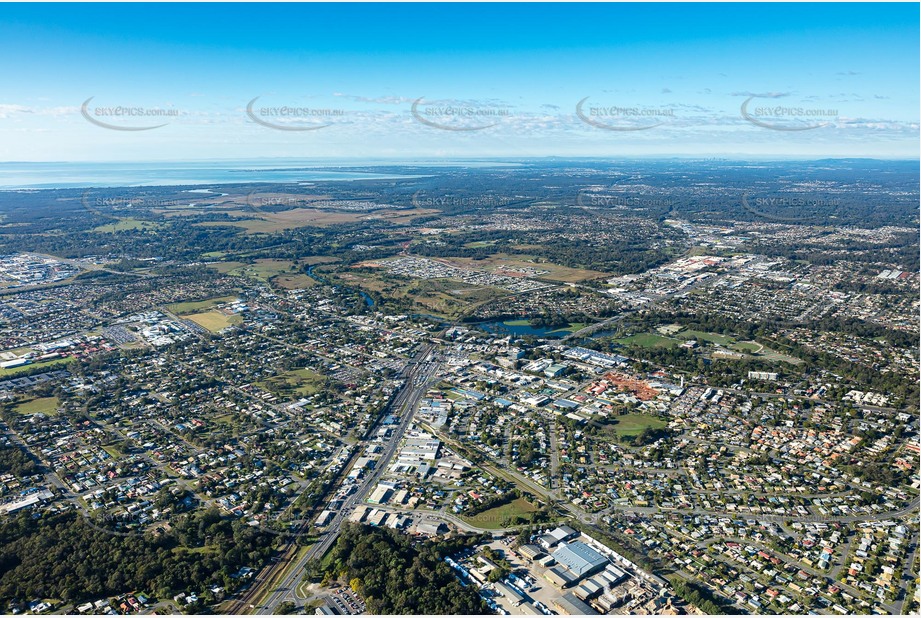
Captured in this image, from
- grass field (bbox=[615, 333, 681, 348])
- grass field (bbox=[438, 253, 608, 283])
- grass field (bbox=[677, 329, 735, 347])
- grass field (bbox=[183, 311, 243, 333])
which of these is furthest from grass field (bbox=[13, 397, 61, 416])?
grass field (bbox=[438, 253, 608, 283])

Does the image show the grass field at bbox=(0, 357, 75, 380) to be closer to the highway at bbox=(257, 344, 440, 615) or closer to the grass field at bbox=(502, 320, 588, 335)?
the highway at bbox=(257, 344, 440, 615)

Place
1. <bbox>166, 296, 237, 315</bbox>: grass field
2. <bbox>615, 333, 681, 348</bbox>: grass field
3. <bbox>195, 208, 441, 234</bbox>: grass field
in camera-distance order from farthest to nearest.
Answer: <bbox>195, 208, 441, 234</bbox>: grass field → <bbox>166, 296, 237, 315</bbox>: grass field → <bbox>615, 333, 681, 348</bbox>: grass field

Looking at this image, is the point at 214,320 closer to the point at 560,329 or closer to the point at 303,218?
the point at 560,329

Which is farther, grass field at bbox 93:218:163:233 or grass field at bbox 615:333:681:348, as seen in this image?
grass field at bbox 93:218:163:233

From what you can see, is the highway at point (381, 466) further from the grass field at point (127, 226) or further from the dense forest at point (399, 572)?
the grass field at point (127, 226)

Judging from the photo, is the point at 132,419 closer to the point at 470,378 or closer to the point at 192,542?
the point at 192,542

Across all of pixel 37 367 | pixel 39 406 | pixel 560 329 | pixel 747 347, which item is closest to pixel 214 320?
pixel 37 367

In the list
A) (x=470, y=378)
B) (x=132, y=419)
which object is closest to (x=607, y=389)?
(x=470, y=378)
